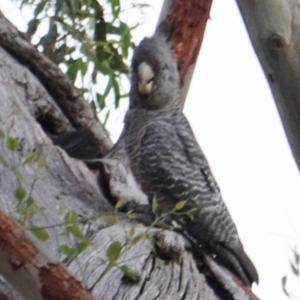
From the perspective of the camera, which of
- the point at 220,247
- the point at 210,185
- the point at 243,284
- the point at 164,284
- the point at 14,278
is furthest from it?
the point at 210,185

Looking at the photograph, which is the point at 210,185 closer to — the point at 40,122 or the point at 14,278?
the point at 40,122

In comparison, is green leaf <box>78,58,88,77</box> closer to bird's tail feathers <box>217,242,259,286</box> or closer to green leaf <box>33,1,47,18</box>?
green leaf <box>33,1,47,18</box>

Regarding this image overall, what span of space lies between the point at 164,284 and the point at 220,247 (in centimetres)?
44

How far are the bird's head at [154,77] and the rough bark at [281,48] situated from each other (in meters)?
1.20

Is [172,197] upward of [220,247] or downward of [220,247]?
upward

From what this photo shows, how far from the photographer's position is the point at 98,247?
57.8 inches

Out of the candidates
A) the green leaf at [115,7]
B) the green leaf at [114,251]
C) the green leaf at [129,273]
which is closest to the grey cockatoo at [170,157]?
the green leaf at [115,7]

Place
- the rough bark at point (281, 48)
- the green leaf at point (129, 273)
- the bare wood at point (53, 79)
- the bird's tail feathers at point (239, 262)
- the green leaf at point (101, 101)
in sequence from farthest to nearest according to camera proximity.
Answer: the green leaf at point (101, 101) → the bare wood at point (53, 79) → the bird's tail feathers at point (239, 262) → the green leaf at point (129, 273) → the rough bark at point (281, 48)

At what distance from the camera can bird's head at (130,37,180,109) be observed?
2162mm

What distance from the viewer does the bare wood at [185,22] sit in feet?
7.11

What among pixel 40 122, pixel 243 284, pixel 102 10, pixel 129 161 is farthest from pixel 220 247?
pixel 102 10

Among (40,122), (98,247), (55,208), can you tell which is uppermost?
(40,122)

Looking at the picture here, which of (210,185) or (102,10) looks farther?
(102,10)

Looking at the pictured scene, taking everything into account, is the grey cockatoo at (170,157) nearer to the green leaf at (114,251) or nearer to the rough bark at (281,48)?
the green leaf at (114,251)
